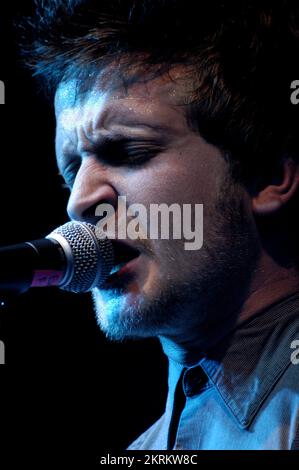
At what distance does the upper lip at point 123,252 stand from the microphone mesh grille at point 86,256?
0.14ft

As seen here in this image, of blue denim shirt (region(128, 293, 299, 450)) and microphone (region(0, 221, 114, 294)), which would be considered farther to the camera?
blue denim shirt (region(128, 293, 299, 450))

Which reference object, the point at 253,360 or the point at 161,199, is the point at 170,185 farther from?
the point at 253,360

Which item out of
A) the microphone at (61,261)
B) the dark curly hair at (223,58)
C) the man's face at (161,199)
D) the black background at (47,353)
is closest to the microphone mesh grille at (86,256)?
the microphone at (61,261)

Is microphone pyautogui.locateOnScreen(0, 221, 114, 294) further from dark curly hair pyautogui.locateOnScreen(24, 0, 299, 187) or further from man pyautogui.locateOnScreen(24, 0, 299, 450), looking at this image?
dark curly hair pyautogui.locateOnScreen(24, 0, 299, 187)

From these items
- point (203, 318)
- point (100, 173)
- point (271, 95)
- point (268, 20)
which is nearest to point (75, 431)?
point (203, 318)

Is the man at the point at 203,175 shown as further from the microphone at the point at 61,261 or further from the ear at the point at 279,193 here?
the microphone at the point at 61,261

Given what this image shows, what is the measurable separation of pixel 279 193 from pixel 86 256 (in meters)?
0.64

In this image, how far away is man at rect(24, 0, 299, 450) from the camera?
5.08 ft

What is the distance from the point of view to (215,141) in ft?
5.33

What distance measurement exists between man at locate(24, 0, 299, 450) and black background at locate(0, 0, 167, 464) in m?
0.63

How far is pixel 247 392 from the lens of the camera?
151 centimetres

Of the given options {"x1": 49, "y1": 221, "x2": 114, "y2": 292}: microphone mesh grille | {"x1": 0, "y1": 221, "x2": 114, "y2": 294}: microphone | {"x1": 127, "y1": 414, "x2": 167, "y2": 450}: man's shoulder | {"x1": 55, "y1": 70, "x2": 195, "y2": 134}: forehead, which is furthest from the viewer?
{"x1": 127, "y1": 414, "x2": 167, "y2": 450}: man's shoulder

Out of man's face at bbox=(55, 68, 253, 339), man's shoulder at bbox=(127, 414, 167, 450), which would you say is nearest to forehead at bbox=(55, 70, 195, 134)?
man's face at bbox=(55, 68, 253, 339)

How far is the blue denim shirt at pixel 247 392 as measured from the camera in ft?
4.56
